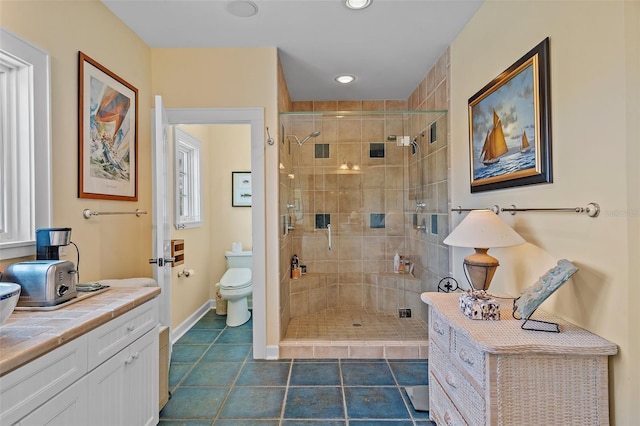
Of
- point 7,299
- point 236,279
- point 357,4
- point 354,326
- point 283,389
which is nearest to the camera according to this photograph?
point 7,299

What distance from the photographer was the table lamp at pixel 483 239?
5.22ft

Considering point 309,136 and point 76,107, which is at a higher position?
point 309,136

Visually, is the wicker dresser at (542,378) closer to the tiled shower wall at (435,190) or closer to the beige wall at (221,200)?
the tiled shower wall at (435,190)

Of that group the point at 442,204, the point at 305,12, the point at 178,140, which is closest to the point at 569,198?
the point at 442,204

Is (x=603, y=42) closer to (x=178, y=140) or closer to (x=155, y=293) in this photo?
(x=155, y=293)

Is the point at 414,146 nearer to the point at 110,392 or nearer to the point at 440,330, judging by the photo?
the point at 440,330

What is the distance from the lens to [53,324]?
3.78 ft

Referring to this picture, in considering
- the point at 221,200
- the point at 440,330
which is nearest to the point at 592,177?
the point at 440,330

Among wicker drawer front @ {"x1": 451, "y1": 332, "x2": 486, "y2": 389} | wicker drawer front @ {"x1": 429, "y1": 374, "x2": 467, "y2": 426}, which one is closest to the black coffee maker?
wicker drawer front @ {"x1": 451, "y1": 332, "x2": 486, "y2": 389}

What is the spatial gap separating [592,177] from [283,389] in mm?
2127

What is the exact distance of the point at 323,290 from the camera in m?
3.65

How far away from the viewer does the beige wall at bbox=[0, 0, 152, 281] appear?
1670mm

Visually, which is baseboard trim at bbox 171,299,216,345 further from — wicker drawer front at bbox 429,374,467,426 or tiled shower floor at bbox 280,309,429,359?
wicker drawer front at bbox 429,374,467,426

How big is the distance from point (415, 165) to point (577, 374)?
8.26 feet
